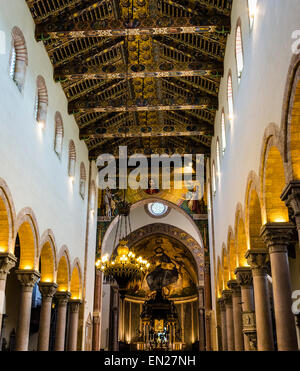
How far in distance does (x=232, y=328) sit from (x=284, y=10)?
1271 cm

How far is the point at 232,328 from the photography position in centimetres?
1720

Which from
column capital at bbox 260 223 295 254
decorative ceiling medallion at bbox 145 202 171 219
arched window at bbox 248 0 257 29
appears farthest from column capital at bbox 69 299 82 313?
arched window at bbox 248 0 257 29

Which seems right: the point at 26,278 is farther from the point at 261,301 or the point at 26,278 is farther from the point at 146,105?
the point at 146,105

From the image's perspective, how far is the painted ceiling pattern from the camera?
542 inches

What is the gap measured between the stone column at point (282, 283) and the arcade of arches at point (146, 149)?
0.02 metres

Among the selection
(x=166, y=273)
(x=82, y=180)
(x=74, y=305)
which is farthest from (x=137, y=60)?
(x=166, y=273)

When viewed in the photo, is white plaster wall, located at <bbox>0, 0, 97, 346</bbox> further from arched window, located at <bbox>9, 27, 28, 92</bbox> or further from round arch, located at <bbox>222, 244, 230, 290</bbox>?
round arch, located at <bbox>222, 244, 230, 290</bbox>

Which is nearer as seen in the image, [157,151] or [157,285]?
[157,151]

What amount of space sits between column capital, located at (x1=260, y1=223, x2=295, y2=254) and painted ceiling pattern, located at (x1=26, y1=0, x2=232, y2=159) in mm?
6682

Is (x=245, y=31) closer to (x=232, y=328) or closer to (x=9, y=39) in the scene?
(x=9, y=39)

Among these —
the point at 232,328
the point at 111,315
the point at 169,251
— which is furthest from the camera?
the point at 169,251

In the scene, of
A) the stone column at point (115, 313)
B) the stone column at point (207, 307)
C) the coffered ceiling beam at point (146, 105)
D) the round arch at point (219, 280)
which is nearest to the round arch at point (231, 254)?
the round arch at point (219, 280)
